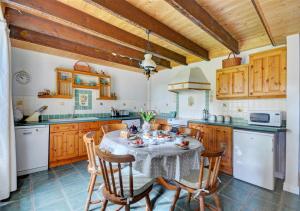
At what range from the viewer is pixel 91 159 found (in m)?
1.93

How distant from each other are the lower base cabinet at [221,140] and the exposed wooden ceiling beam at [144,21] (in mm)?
1684

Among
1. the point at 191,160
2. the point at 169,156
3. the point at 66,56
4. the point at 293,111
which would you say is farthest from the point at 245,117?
the point at 66,56

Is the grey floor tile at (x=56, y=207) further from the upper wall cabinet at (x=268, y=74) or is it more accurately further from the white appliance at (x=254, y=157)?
→ the upper wall cabinet at (x=268, y=74)

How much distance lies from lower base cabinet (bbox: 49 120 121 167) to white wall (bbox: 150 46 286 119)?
95.5 inches

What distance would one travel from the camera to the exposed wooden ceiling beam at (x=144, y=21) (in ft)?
6.38

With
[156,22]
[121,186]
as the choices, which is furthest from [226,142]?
[156,22]

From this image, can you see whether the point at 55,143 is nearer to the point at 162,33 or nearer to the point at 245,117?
the point at 162,33

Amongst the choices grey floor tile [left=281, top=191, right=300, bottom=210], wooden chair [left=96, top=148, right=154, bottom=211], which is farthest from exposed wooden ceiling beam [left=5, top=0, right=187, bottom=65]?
grey floor tile [left=281, top=191, right=300, bottom=210]

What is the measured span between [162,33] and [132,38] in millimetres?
674

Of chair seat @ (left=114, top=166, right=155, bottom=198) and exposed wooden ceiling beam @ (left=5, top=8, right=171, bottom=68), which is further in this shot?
exposed wooden ceiling beam @ (left=5, top=8, right=171, bottom=68)

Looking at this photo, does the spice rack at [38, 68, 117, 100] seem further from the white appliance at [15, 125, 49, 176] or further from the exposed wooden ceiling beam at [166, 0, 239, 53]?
the exposed wooden ceiling beam at [166, 0, 239, 53]

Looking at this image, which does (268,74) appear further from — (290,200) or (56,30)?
(56,30)

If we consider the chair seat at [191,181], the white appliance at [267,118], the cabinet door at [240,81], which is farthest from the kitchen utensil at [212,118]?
the chair seat at [191,181]

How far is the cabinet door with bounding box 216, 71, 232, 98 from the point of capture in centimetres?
334
